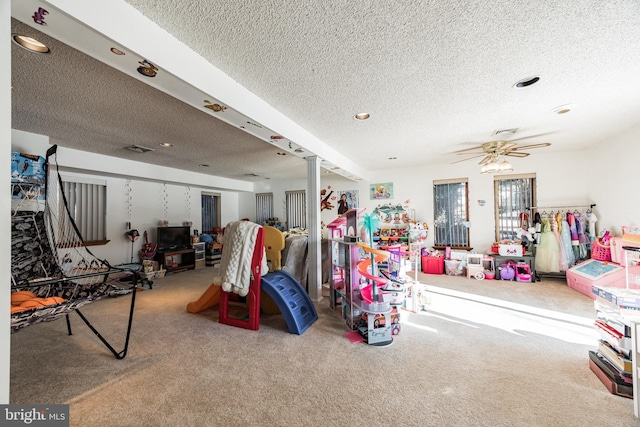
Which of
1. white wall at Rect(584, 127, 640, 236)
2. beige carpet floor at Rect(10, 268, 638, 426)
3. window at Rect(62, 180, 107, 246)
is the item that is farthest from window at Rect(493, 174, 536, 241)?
window at Rect(62, 180, 107, 246)

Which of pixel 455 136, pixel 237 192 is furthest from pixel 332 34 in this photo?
pixel 237 192

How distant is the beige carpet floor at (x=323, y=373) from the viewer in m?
1.49

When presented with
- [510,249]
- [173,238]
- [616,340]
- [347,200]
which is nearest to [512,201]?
[510,249]

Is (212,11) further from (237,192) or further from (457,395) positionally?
(237,192)

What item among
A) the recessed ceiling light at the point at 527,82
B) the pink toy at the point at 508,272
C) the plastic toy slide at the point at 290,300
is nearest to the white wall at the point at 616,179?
the pink toy at the point at 508,272

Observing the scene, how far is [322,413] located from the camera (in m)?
1.50

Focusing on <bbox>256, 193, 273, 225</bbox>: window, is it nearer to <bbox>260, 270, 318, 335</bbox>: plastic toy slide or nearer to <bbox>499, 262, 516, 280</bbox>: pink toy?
<bbox>260, 270, 318, 335</bbox>: plastic toy slide

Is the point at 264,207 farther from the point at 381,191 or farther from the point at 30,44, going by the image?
the point at 30,44

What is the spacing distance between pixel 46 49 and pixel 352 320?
336cm

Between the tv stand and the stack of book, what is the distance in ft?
21.6

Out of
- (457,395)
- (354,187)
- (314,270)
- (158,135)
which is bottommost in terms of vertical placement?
(457,395)

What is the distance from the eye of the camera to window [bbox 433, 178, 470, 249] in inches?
210

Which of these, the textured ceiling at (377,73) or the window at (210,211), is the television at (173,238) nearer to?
the window at (210,211)

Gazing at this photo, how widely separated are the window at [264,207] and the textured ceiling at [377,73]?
4015 mm
